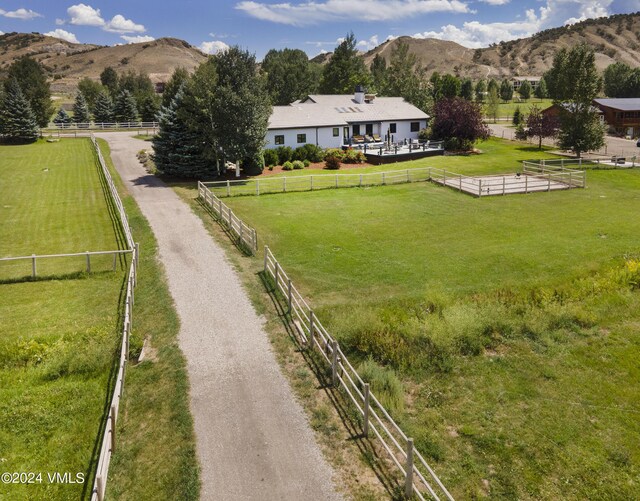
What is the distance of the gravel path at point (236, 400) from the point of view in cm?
920

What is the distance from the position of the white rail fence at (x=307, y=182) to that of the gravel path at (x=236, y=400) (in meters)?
14.2

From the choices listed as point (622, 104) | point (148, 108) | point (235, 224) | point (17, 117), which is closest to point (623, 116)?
point (622, 104)

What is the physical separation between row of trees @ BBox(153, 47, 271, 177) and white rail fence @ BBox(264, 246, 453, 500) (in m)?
20.3

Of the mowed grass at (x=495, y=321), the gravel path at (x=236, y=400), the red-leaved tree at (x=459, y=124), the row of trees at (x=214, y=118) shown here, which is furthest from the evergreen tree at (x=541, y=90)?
the gravel path at (x=236, y=400)

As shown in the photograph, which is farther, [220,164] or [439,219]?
[220,164]

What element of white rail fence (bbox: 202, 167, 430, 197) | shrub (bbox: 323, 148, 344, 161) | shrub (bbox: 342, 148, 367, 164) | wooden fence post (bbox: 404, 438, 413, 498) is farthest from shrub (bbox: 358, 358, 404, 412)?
shrub (bbox: 342, 148, 367, 164)

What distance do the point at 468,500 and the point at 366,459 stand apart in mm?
2038

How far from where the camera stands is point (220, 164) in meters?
40.6

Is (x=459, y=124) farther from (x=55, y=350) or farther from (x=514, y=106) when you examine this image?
(x=514, y=106)

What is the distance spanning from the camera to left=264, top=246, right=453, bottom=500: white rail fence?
8.73 meters

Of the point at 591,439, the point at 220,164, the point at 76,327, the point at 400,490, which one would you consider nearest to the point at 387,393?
the point at 400,490

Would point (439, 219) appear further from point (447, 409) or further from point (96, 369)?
point (96, 369)

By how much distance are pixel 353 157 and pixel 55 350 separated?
1450 inches

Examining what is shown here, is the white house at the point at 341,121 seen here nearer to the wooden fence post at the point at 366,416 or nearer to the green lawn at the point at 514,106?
the wooden fence post at the point at 366,416
